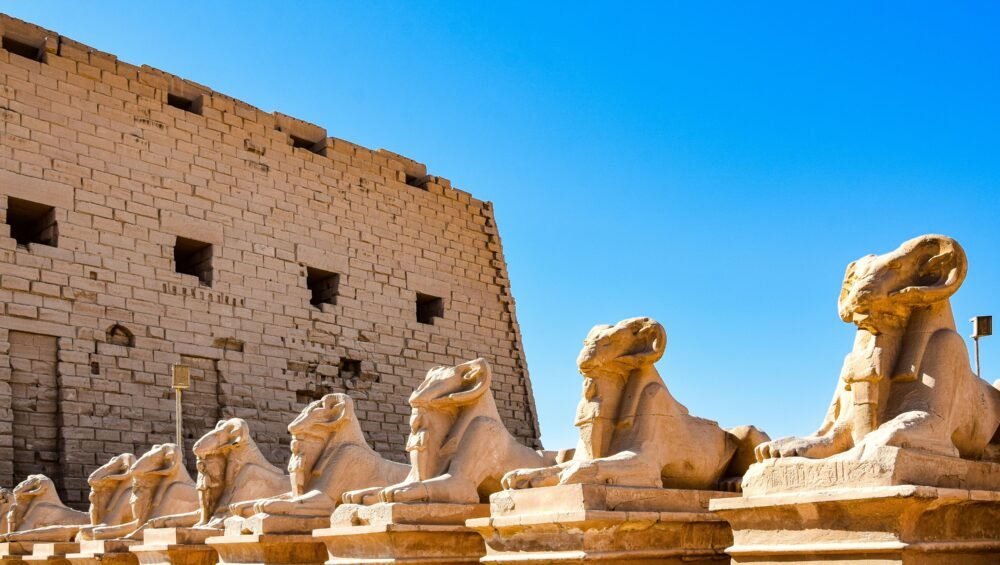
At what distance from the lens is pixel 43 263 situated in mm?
13602

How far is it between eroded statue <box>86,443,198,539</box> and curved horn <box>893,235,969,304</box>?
20.8 ft

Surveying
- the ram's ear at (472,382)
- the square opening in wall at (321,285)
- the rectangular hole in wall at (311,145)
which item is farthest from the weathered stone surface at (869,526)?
the rectangular hole in wall at (311,145)

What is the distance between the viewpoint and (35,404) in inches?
518

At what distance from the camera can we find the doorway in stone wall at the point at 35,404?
12.9 metres

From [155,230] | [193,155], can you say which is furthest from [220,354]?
[193,155]

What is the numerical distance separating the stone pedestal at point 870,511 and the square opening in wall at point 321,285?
12934mm

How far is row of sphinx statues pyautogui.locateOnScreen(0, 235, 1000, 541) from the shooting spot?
4.27m

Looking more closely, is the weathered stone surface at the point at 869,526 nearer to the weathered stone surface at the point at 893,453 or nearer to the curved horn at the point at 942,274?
the weathered stone surface at the point at 893,453

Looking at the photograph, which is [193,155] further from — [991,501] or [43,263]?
[991,501]

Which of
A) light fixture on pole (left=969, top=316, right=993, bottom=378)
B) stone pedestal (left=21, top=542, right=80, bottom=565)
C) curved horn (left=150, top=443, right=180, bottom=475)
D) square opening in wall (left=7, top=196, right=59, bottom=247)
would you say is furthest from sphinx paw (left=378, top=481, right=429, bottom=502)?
square opening in wall (left=7, top=196, right=59, bottom=247)

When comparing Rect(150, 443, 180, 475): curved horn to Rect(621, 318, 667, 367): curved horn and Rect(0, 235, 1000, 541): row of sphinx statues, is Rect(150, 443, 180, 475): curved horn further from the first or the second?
Rect(621, 318, 667, 367): curved horn

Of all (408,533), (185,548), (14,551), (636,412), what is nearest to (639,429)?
(636,412)

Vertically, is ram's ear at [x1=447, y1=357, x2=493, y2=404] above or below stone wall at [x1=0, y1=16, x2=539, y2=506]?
below

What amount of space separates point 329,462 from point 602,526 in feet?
9.01
